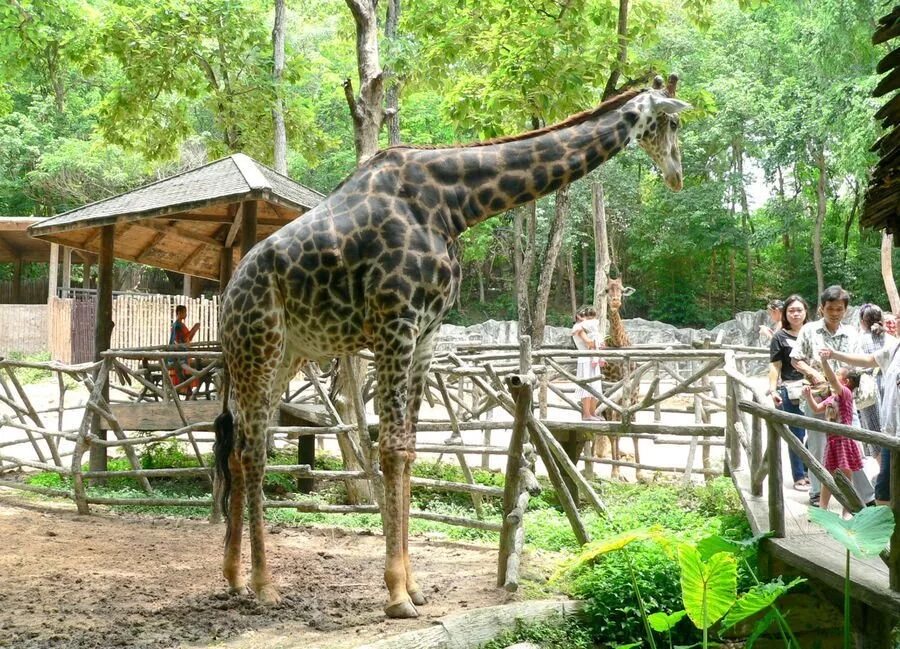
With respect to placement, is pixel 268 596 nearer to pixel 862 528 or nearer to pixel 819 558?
pixel 819 558

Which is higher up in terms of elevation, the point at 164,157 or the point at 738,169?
the point at 738,169

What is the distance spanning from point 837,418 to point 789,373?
1064mm

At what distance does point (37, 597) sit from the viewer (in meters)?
5.44

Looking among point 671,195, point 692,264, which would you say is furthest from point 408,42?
point 692,264

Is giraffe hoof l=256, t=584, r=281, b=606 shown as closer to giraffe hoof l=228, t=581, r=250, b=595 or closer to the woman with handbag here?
giraffe hoof l=228, t=581, r=250, b=595

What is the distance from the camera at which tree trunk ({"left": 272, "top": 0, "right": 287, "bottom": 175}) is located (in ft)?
49.8

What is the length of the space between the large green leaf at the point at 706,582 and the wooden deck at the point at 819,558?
2.07ft

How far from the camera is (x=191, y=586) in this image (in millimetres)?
5793

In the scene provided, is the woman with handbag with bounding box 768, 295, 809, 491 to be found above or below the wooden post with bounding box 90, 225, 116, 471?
below

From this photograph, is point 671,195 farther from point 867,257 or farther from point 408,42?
point 408,42

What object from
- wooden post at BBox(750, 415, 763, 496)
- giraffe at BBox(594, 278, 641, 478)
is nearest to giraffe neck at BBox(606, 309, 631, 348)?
giraffe at BBox(594, 278, 641, 478)

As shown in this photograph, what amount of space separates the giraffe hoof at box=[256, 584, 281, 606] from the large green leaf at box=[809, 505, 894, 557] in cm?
323

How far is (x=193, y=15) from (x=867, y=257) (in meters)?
24.3

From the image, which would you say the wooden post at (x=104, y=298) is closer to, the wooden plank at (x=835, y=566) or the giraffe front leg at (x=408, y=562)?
the giraffe front leg at (x=408, y=562)
